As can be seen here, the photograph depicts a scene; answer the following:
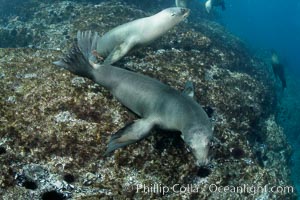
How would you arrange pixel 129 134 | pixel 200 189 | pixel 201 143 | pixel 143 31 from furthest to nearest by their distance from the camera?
pixel 143 31 < pixel 200 189 < pixel 129 134 < pixel 201 143

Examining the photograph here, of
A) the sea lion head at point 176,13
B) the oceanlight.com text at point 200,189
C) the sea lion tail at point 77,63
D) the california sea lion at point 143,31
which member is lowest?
the oceanlight.com text at point 200,189

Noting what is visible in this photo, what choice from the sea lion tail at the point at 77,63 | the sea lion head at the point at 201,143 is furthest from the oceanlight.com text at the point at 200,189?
the sea lion tail at the point at 77,63

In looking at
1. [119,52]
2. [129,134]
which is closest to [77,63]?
[119,52]

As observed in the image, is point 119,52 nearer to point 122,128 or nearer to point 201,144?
point 122,128

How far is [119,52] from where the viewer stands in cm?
746

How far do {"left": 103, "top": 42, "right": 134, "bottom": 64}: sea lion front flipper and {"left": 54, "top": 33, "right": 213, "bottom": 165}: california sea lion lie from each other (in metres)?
0.56

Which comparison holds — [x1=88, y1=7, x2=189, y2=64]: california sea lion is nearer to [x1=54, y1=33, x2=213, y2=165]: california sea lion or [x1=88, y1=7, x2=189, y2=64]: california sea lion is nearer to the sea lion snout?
[x1=54, y1=33, x2=213, y2=165]: california sea lion

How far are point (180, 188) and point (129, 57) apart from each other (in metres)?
3.74

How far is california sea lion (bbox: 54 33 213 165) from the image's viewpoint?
4.72 m

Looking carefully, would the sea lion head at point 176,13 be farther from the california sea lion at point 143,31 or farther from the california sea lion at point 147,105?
the california sea lion at point 147,105

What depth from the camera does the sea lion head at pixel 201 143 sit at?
4633mm

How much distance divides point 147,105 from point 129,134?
2.23 ft

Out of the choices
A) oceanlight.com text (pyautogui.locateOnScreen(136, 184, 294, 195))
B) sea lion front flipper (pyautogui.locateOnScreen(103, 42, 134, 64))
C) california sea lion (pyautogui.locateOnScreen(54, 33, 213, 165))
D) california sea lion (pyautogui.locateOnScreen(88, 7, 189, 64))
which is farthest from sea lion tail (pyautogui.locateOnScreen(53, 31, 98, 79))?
Result: oceanlight.com text (pyautogui.locateOnScreen(136, 184, 294, 195))

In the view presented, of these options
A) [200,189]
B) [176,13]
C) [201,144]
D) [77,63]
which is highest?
[176,13]
